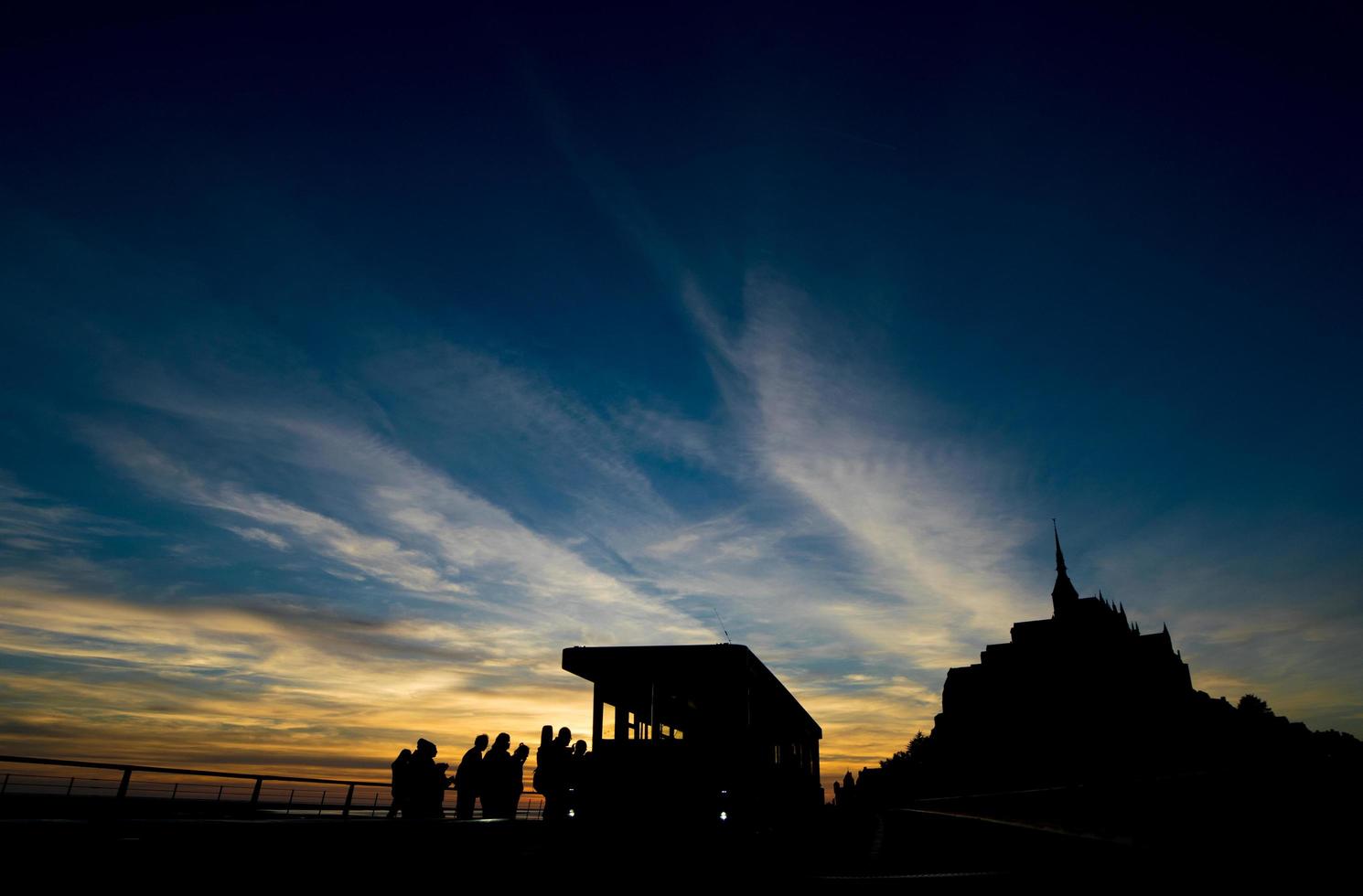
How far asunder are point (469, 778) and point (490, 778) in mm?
378

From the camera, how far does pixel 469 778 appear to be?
1115 centimetres

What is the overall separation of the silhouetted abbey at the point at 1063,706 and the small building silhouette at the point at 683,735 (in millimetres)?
73460

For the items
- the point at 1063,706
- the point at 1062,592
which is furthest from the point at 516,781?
the point at 1062,592

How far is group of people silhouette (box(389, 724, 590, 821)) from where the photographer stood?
34.9ft

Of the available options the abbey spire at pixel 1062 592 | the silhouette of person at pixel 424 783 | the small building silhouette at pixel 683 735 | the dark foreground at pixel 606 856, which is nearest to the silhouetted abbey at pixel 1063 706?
the abbey spire at pixel 1062 592

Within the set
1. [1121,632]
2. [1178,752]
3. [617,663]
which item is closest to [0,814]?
[617,663]

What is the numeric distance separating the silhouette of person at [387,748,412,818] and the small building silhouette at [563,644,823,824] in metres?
3.16

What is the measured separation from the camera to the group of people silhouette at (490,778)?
10625 millimetres

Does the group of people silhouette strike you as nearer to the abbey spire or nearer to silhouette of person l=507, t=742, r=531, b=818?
silhouette of person l=507, t=742, r=531, b=818

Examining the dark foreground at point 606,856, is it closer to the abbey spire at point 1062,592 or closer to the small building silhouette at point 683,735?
the small building silhouette at point 683,735

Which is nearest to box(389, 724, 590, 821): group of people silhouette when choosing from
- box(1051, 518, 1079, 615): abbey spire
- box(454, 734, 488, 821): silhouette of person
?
box(454, 734, 488, 821): silhouette of person

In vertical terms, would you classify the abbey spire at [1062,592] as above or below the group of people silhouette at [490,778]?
above

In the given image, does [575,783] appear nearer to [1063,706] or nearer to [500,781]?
[500,781]

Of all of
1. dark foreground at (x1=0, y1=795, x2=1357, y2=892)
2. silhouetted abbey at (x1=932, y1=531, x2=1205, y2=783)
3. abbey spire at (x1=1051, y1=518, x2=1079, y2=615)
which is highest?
abbey spire at (x1=1051, y1=518, x2=1079, y2=615)
